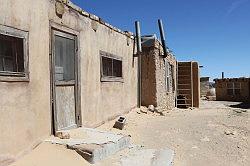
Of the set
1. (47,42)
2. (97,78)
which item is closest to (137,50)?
(97,78)

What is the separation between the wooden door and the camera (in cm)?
649

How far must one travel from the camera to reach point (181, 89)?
758 inches

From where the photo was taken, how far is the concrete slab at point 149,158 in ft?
18.7

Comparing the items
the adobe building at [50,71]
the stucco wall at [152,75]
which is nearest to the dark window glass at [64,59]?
the adobe building at [50,71]

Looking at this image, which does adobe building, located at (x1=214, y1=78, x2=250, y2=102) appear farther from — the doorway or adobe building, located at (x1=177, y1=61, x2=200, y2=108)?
the doorway

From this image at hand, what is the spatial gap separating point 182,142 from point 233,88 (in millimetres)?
23859

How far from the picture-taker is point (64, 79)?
691 cm

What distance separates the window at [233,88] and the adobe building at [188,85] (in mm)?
12656

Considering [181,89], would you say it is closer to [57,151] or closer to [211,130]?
[211,130]

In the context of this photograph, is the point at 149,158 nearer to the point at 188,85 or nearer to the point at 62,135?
the point at 62,135

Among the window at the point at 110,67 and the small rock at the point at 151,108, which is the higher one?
the window at the point at 110,67

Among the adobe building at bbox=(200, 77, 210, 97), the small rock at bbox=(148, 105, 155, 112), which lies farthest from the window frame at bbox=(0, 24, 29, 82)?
the adobe building at bbox=(200, 77, 210, 97)

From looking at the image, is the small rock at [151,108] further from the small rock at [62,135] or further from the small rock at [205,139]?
the small rock at [62,135]

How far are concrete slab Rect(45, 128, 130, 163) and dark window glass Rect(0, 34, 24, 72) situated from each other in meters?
1.51
